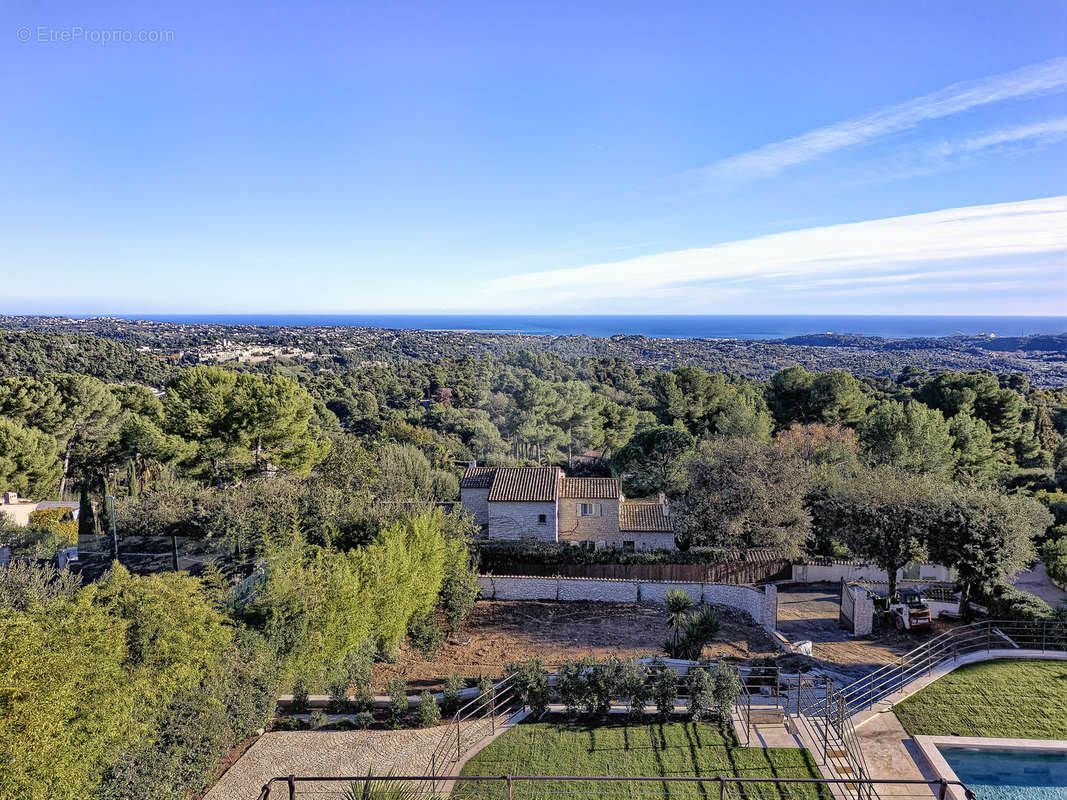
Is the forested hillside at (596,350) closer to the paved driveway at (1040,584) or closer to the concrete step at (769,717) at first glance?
the paved driveway at (1040,584)

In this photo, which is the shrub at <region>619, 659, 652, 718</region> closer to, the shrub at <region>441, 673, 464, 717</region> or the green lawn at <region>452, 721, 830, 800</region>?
the green lawn at <region>452, 721, 830, 800</region>

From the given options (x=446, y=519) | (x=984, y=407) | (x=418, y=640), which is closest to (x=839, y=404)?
(x=984, y=407)

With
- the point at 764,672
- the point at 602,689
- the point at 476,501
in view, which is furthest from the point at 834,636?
the point at 476,501

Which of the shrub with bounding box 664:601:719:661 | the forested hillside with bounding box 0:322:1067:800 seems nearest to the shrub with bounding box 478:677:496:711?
the forested hillside with bounding box 0:322:1067:800

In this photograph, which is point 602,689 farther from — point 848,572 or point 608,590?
point 848,572

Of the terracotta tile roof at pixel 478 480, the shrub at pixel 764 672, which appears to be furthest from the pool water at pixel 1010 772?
the terracotta tile roof at pixel 478 480

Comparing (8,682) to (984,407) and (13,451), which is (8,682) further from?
(984,407)
